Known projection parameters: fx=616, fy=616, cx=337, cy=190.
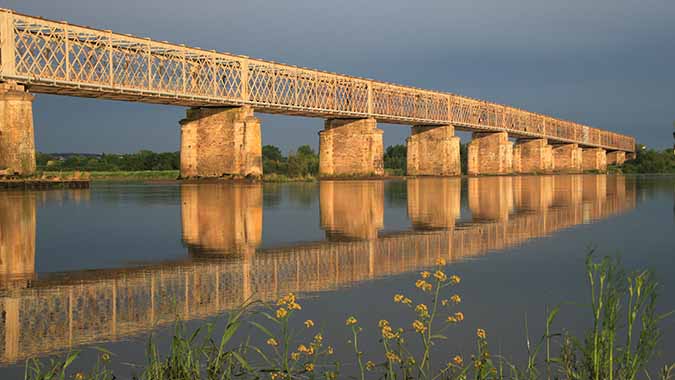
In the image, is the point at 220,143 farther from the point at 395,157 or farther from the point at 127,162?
the point at 395,157

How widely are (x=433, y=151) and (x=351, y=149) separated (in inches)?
734

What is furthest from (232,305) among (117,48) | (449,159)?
(449,159)

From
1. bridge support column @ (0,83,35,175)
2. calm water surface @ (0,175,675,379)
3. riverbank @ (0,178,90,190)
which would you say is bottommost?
calm water surface @ (0,175,675,379)

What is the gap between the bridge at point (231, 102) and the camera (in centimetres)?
3478

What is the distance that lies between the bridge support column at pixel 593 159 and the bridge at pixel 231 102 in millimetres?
49043

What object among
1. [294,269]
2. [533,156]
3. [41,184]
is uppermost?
[533,156]

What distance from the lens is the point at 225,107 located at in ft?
160

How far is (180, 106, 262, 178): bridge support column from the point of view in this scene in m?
46.2

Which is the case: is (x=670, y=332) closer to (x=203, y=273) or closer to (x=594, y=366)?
(x=594, y=366)

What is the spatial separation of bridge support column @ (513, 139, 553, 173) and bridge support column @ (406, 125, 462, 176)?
26.9 meters

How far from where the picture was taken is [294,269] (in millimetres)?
8562

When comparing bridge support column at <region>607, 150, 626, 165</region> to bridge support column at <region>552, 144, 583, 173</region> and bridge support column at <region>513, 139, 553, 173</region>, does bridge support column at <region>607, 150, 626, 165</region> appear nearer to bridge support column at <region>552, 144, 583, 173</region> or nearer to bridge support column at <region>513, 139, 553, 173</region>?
bridge support column at <region>552, 144, 583, 173</region>

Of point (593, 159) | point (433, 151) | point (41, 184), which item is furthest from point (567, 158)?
point (41, 184)

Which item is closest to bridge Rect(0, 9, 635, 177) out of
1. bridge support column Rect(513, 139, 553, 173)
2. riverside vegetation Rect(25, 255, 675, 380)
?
bridge support column Rect(513, 139, 553, 173)
